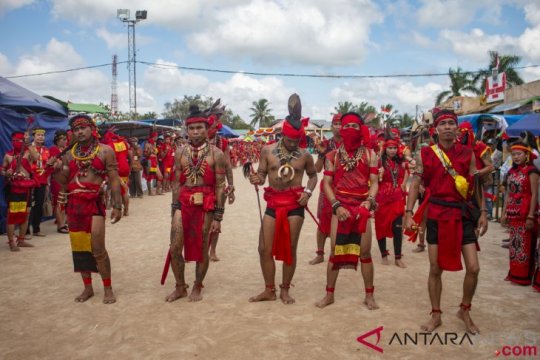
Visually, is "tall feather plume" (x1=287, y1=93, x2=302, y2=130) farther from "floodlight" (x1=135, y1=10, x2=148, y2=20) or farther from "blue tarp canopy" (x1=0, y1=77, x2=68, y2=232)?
"floodlight" (x1=135, y1=10, x2=148, y2=20)

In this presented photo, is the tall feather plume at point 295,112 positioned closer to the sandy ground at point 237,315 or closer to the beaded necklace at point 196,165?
the beaded necklace at point 196,165

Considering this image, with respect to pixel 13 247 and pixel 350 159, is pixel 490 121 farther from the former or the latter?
pixel 13 247

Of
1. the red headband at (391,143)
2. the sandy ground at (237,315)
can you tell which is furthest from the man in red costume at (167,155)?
the red headband at (391,143)

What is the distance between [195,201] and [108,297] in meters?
1.52

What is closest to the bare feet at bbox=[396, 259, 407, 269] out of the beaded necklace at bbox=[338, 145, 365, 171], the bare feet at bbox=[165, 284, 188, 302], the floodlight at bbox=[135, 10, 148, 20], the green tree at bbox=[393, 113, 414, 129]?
the beaded necklace at bbox=[338, 145, 365, 171]

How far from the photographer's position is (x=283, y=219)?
4.73 m

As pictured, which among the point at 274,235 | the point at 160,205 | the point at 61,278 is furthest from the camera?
the point at 160,205

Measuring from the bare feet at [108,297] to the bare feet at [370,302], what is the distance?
9.53 ft

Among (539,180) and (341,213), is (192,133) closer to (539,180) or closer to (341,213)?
(341,213)

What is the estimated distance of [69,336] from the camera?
3.95 m

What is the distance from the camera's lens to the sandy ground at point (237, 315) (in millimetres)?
3645

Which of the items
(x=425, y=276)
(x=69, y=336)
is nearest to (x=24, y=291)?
(x=69, y=336)

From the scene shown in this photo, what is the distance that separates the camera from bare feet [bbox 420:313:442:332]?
3.96 metres

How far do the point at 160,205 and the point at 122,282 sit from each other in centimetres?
770
